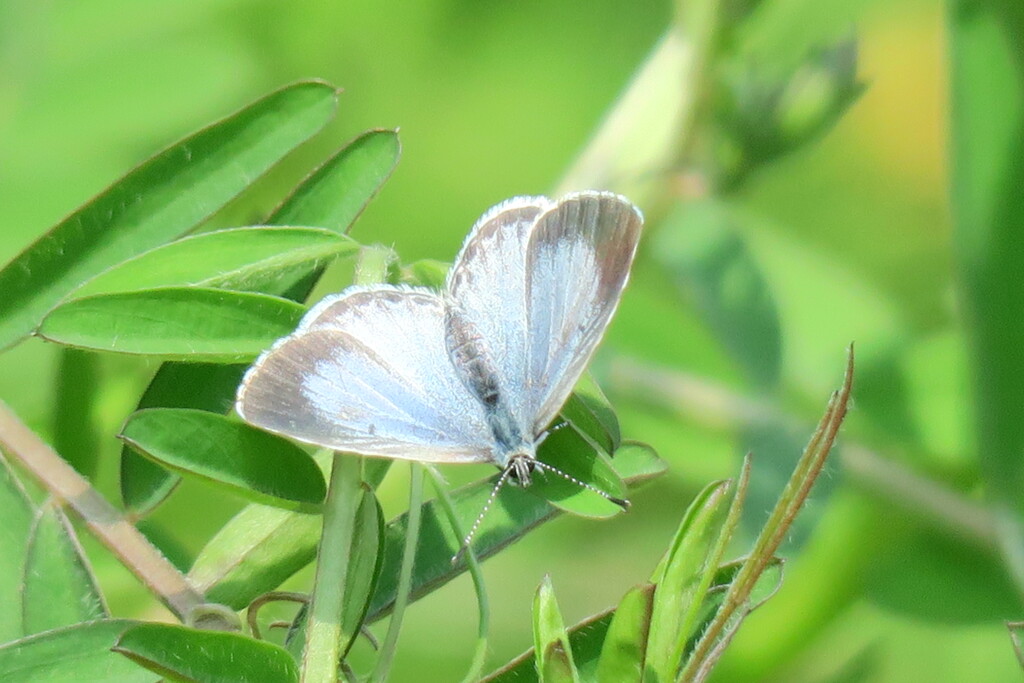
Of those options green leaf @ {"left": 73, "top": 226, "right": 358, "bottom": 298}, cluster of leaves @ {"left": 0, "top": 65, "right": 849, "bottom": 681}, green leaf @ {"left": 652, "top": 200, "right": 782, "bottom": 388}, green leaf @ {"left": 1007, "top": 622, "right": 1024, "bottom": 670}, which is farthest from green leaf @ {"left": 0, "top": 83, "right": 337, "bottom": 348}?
green leaf @ {"left": 652, "top": 200, "right": 782, "bottom": 388}

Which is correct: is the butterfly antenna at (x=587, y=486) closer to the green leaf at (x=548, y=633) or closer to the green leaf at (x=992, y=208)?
the green leaf at (x=548, y=633)

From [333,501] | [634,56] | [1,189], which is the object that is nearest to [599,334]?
[333,501]

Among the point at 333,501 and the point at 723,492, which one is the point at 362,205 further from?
the point at 723,492

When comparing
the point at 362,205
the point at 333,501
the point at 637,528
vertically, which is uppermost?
the point at 362,205

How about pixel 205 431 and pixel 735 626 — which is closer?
pixel 735 626

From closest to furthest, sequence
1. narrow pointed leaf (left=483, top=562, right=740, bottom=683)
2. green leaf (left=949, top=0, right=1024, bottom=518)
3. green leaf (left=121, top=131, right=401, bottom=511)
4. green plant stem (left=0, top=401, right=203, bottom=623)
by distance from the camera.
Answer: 1. narrow pointed leaf (left=483, top=562, right=740, bottom=683)
2. green plant stem (left=0, top=401, right=203, bottom=623)
3. green leaf (left=121, top=131, right=401, bottom=511)
4. green leaf (left=949, top=0, right=1024, bottom=518)

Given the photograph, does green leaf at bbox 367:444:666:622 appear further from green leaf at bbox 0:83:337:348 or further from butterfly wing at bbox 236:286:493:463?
green leaf at bbox 0:83:337:348

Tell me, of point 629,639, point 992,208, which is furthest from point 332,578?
point 992,208
